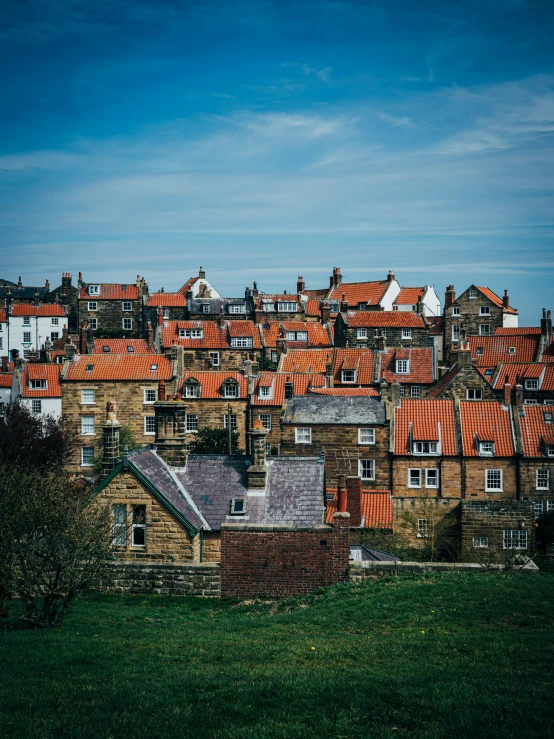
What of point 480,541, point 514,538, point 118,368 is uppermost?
point 118,368

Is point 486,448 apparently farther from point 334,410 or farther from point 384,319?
point 384,319

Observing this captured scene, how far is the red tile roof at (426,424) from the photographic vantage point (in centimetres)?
5006

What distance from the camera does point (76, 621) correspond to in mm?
20641

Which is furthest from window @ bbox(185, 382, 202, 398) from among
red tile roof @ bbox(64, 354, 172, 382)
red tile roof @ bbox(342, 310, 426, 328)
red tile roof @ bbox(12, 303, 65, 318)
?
red tile roof @ bbox(12, 303, 65, 318)

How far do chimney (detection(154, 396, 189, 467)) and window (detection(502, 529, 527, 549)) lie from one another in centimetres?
2005

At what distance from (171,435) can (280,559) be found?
6436 millimetres

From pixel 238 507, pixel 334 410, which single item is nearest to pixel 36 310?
pixel 334 410

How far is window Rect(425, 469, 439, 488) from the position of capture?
4994 cm

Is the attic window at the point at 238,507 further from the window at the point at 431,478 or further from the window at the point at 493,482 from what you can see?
the window at the point at 493,482

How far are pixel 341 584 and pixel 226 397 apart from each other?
42.8 meters

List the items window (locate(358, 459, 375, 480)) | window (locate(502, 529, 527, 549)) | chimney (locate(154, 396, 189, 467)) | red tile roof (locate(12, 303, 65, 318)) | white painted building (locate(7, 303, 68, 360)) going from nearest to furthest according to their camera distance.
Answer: chimney (locate(154, 396, 189, 467))
window (locate(502, 529, 527, 549))
window (locate(358, 459, 375, 480))
white painted building (locate(7, 303, 68, 360))
red tile roof (locate(12, 303, 65, 318))

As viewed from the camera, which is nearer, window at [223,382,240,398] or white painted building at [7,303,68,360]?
window at [223,382,240,398]

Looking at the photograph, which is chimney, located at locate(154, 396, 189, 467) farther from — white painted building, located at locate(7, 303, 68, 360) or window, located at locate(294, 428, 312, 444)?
white painted building, located at locate(7, 303, 68, 360)

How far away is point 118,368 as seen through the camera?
67312 millimetres
